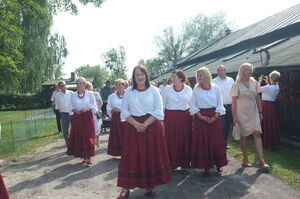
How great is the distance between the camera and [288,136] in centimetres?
908

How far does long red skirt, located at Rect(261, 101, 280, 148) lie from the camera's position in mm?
8328

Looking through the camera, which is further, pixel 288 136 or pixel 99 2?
pixel 99 2

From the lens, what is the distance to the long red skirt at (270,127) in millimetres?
8328

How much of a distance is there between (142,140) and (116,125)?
3302 millimetres

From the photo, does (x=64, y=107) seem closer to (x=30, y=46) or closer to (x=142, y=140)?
(x=142, y=140)

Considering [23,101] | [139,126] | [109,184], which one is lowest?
[109,184]

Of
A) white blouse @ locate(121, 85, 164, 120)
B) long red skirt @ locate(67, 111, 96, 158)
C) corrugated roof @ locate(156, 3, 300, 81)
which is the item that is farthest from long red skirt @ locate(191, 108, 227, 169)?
corrugated roof @ locate(156, 3, 300, 81)

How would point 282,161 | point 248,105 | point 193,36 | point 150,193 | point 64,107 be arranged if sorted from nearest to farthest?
point 150,193
point 248,105
point 282,161
point 64,107
point 193,36

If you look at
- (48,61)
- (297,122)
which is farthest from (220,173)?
(48,61)

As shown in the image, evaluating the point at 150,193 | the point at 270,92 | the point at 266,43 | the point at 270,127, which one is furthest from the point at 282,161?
the point at 266,43

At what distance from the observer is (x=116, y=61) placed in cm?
9169

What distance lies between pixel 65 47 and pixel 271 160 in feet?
111

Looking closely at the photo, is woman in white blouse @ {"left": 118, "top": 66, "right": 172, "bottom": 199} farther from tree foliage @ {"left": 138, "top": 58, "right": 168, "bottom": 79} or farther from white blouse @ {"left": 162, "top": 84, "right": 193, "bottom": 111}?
tree foliage @ {"left": 138, "top": 58, "right": 168, "bottom": 79}

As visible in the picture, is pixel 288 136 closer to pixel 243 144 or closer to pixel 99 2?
pixel 243 144
